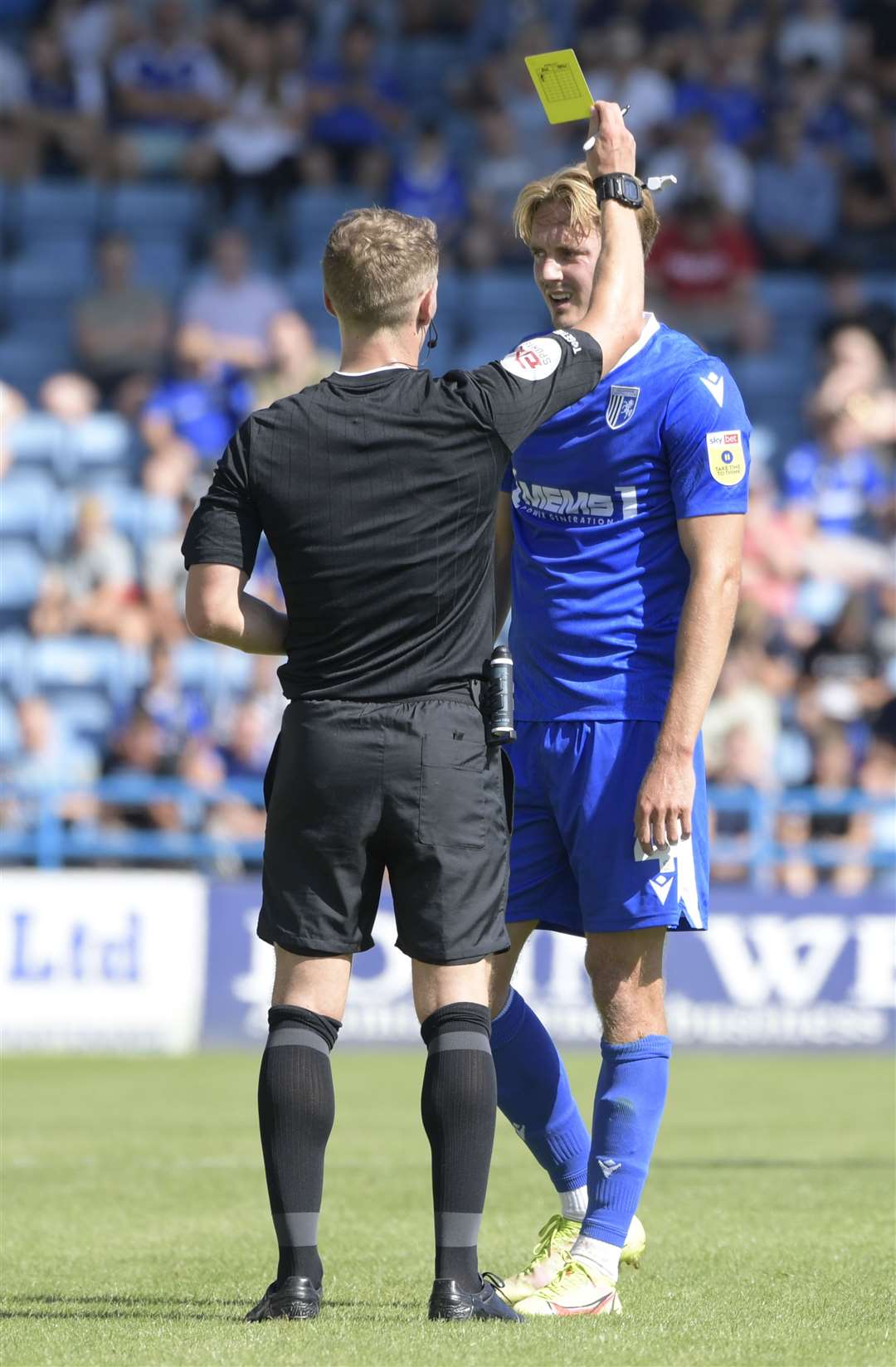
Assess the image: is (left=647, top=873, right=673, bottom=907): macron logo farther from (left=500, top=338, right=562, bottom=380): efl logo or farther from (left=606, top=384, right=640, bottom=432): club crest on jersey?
(left=500, top=338, right=562, bottom=380): efl logo

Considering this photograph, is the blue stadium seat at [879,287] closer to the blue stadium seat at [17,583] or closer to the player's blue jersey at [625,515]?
the blue stadium seat at [17,583]

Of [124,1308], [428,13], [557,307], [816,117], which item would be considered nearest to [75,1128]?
[124,1308]

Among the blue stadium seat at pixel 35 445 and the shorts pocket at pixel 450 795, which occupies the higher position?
the blue stadium seat at pixel 35 445

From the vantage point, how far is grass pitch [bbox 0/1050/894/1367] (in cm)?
411

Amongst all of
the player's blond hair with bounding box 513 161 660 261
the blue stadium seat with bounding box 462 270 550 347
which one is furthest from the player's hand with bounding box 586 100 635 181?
the blue stadium seat with bounding box 462 270 550 347

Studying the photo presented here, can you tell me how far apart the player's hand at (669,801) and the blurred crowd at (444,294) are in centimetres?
824

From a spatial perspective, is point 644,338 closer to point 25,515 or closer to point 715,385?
point 715,385

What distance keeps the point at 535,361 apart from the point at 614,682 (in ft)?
2.66

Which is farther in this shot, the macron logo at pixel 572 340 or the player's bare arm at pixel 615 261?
the player's bare arm at pixel 615 261

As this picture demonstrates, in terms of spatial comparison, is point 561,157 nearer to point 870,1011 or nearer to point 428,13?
point 428,13

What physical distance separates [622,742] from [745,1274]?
1296 mm

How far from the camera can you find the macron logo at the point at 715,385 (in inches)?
192

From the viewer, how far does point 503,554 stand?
532 cm

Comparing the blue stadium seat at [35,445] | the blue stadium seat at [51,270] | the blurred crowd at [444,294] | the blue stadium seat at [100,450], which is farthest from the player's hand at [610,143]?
the blue stadium seat at [51,270]
